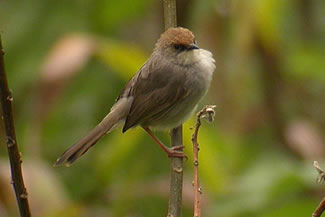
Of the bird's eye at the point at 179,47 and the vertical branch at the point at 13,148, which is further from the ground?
the bird's eye at the point at 179,47

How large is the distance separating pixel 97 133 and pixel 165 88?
57 centimetres

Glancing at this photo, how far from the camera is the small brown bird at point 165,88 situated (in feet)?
13.6

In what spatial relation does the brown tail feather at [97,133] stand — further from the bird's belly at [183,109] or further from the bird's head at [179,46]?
the bird's head at [179,46]

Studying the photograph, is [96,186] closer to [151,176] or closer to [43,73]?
[151,176]

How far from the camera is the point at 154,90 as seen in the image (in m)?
4.30

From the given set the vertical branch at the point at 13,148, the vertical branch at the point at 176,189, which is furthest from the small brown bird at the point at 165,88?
the vertical branch at the point at 13,148

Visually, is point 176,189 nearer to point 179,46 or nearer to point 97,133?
point 97,133

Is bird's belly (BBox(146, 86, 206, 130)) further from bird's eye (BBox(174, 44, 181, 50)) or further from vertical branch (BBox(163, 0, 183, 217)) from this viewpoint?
vertical branch (BBox(163, 0, 183, 217))

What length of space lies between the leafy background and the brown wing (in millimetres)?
100

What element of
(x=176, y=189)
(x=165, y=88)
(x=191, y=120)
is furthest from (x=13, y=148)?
(x=191, y=120)

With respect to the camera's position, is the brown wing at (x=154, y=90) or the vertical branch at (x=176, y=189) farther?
the brown wing at (x=154, y=90)

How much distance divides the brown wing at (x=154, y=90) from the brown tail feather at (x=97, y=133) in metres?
0.07

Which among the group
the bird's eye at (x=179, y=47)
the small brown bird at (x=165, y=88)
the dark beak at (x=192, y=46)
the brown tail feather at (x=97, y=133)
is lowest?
the brown tail feather at (x=97, y=133)

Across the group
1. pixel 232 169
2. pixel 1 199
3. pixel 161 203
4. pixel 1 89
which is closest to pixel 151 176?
pixel 161 203
